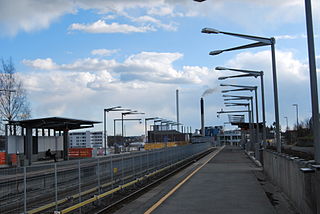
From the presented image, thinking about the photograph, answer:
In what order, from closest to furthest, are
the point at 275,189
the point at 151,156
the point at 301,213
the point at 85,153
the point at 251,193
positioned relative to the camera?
the point at 301,213
the point at 251,193
the point at 275,189
the point at 151,156
the point at 85,153

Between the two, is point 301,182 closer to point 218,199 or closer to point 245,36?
point 218,199

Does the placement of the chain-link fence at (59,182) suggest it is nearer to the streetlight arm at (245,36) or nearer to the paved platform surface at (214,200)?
the paved platform surface at (214,200)

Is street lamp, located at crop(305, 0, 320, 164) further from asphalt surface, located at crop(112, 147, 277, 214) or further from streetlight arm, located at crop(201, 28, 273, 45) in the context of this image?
streetlight arm, located at crop(201, 28, 273, 45)

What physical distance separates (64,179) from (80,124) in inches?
1065

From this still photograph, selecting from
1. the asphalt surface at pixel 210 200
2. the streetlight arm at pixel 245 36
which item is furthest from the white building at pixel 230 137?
the asphalt surface at pixel 210 200

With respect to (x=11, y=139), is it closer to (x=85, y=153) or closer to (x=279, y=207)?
(x=85, y=153)

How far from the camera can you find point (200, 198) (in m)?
13.1

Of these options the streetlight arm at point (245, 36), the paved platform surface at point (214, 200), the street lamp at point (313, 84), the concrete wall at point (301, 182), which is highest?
the streetlight arm at point (245, 36)

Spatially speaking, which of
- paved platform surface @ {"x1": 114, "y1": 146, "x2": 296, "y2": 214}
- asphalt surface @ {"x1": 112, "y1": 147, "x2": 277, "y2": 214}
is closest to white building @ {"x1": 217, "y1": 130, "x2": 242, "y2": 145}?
asphalt surface @ {"x1": 112, "y1": 147, "x2": 277, "y2": 214}

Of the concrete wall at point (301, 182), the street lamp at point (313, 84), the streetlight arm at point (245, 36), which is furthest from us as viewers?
the streetlight arm at point (245, 36)

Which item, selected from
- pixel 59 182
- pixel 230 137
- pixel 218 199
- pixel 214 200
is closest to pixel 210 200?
pixel 214 200

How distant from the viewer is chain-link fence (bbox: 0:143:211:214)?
7.99 m

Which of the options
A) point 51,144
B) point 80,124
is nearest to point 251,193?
point 80,124

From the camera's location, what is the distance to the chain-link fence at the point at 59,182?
799 centimetres
